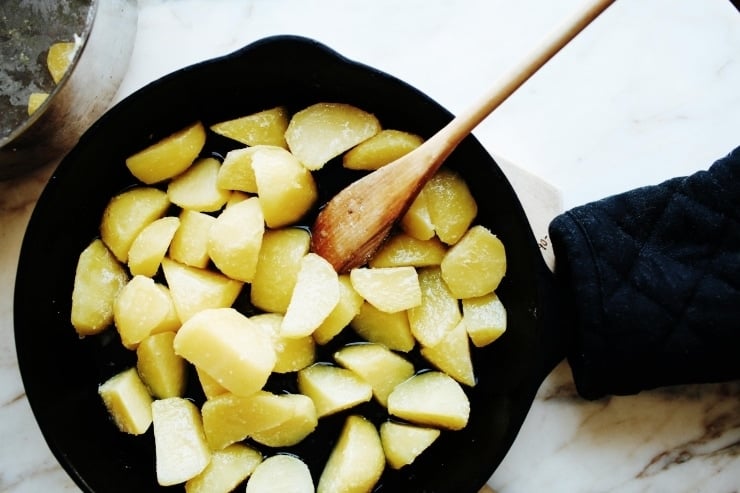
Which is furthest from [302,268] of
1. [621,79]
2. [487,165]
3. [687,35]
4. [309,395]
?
[687,35]

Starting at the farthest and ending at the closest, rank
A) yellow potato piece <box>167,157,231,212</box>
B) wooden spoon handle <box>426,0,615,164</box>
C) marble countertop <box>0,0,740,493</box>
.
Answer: marble countertop <box>0,0,740,493</box>, yellow potato piece <box>167,157,231,212</box>, wooden spoon handle <box>426,0,615,164</box>

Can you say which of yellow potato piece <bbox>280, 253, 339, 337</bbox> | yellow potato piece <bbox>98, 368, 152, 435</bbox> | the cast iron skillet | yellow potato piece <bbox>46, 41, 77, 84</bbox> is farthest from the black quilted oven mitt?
yellow potato piece <bbox>46, 41, 77, 84</bbox>

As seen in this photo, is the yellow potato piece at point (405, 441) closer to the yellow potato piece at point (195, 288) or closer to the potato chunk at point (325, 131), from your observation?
the yellow potato piece at point (195, 288)

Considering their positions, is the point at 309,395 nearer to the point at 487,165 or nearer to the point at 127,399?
the point at 127,399

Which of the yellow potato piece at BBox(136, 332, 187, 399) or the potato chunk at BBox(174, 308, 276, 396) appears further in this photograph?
the yellow potato piece at BBox(136, 332, 187, 399)

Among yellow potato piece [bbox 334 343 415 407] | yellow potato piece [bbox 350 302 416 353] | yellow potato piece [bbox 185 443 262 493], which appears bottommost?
yellow potato piece [bbox 185 443 262 493]

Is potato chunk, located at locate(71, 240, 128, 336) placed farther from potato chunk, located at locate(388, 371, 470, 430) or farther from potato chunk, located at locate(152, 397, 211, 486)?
potato chunk, located at locate(388, 371, 470, 430)

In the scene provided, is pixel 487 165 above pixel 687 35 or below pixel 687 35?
below

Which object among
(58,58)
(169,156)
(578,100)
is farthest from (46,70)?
(578,100)
